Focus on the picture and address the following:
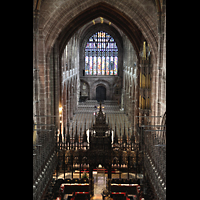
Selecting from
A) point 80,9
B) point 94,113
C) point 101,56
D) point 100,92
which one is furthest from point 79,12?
point 100,92

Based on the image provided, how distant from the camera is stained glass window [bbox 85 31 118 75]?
1406 inches

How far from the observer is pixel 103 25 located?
1362 inches

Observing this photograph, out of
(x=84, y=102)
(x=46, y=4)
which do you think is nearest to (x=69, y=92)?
(x=84, y=102)

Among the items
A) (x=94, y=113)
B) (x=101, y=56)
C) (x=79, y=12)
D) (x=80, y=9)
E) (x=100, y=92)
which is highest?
(x=101, y=56)

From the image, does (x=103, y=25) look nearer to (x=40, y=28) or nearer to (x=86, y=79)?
(x=86, y=79)

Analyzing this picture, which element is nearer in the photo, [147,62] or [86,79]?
[147,62]

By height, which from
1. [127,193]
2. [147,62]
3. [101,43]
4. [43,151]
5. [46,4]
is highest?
[101,43]

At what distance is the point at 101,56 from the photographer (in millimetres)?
36188

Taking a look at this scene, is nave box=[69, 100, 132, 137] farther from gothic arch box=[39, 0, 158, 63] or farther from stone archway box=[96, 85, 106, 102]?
gothic arch box=[39, 0, 158, 63]

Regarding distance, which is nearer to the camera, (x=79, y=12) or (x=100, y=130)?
(x=100, y=130)

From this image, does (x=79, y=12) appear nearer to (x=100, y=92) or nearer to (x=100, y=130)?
(x=100, y=130)

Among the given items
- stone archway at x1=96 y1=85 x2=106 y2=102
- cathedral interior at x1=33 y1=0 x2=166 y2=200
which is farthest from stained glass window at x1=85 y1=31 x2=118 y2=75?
cathedral interior at x1=33 y1=0 x2=166 y2=200

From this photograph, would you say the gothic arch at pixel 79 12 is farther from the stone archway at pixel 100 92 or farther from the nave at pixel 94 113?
the stone archway at pixel 100 92
